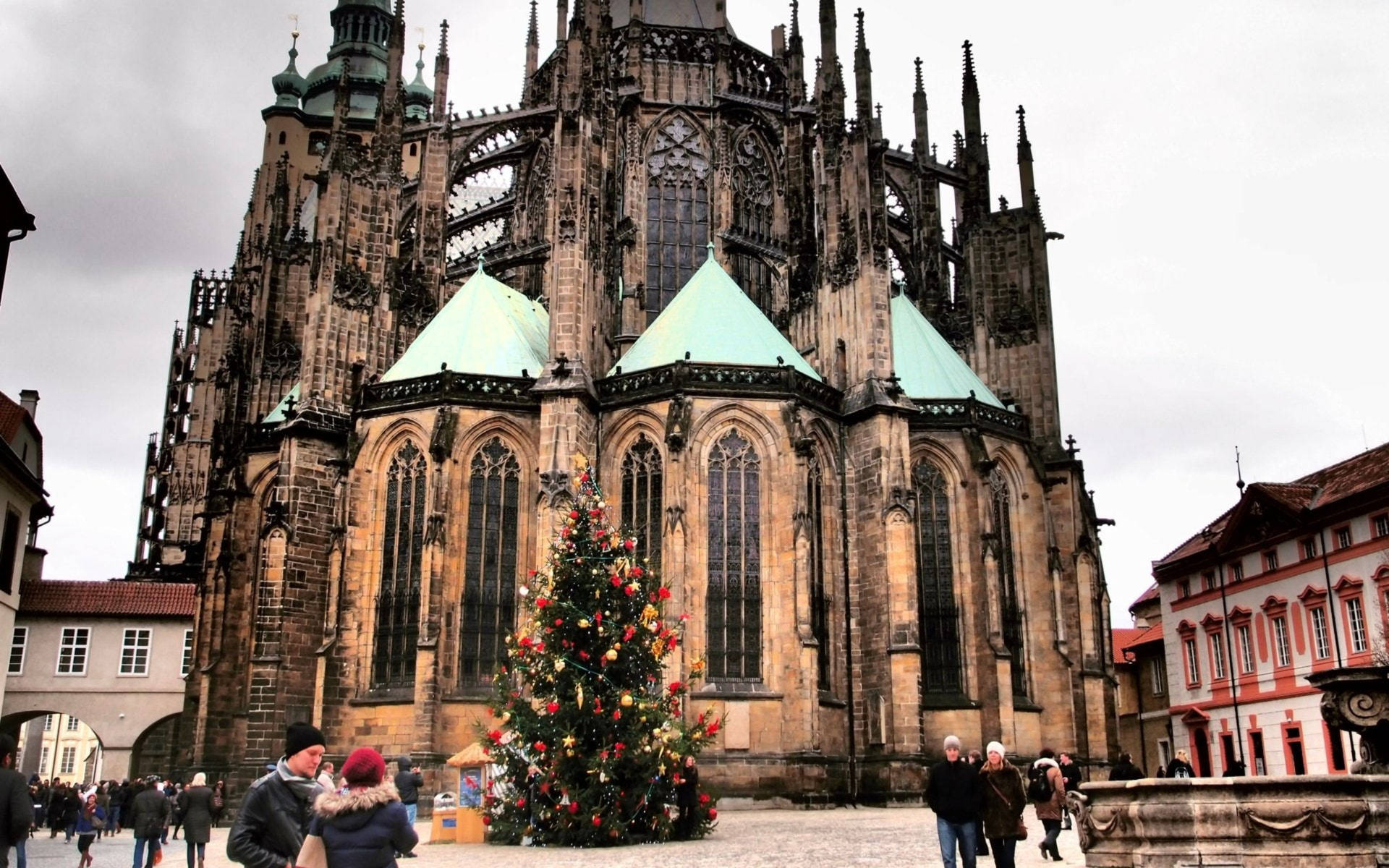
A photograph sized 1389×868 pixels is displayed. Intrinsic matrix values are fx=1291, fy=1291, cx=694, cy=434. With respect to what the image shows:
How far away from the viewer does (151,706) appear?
43000 millimetres

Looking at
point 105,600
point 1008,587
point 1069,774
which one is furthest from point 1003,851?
point 105,600

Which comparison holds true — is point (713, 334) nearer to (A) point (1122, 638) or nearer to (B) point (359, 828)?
(B) point (359, 828)

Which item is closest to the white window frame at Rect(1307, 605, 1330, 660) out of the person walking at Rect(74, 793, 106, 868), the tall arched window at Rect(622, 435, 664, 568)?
the tall arched window at Rect(622, 435, 664, 568)

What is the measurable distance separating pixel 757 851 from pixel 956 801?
5639mm

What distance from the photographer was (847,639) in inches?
1261

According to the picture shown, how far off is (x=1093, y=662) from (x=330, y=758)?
2032 centimetres

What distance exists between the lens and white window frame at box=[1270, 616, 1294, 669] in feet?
137

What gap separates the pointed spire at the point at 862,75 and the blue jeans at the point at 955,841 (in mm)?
25902

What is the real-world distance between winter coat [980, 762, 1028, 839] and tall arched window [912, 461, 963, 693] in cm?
1839

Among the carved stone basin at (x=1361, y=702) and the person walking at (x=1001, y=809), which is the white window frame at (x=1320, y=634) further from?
the person walking at (x=1001, y=809)

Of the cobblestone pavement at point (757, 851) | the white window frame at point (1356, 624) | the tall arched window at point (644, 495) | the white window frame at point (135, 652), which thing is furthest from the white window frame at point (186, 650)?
the white window frame at point (1356, 624)

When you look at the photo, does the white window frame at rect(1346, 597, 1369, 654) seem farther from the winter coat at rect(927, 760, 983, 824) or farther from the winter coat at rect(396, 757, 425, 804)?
the winter coat at rect(927, 760, 983, 824)

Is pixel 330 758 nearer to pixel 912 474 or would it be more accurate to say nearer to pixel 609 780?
pixel 609 780

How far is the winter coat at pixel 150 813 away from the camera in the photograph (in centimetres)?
1762
